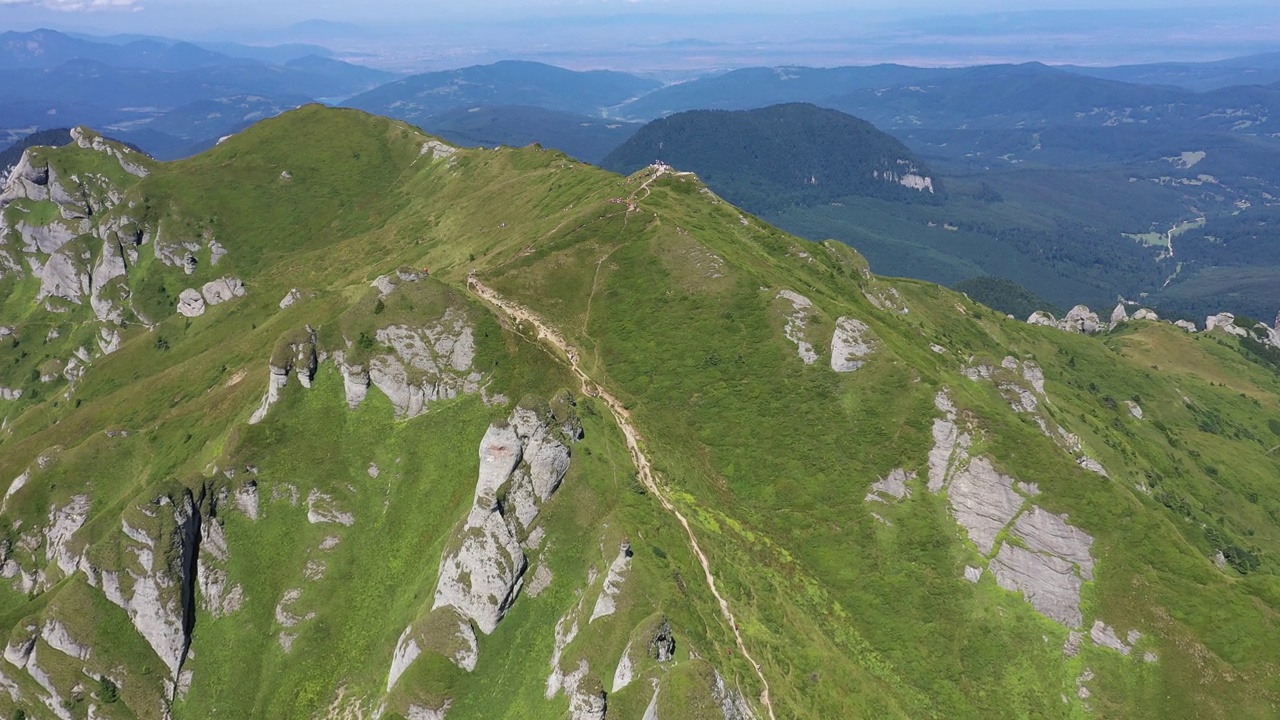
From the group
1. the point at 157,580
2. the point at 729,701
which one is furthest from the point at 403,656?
the point at 729,701

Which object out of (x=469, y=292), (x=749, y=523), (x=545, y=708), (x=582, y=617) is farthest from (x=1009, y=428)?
(x=469, y=292)

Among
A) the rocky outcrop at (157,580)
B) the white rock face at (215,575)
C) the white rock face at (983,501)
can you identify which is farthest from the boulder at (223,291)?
the white rock face at (983,501)

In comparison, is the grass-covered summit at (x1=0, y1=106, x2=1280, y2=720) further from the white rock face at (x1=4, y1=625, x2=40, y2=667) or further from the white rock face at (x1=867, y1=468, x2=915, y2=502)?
the white rock face at (x1=4, y1=625, x2=40, y2=667)

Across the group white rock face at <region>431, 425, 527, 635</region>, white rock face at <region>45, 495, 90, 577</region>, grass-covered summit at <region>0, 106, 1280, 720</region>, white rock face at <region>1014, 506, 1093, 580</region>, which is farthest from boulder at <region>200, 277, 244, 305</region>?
white rock face at <region>1014, 506, 1093, 580</region>

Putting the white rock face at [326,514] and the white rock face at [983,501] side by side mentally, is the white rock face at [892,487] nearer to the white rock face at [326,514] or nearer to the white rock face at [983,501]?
the white rock face at [983,501]

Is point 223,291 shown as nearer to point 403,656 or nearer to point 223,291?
point 223,291
